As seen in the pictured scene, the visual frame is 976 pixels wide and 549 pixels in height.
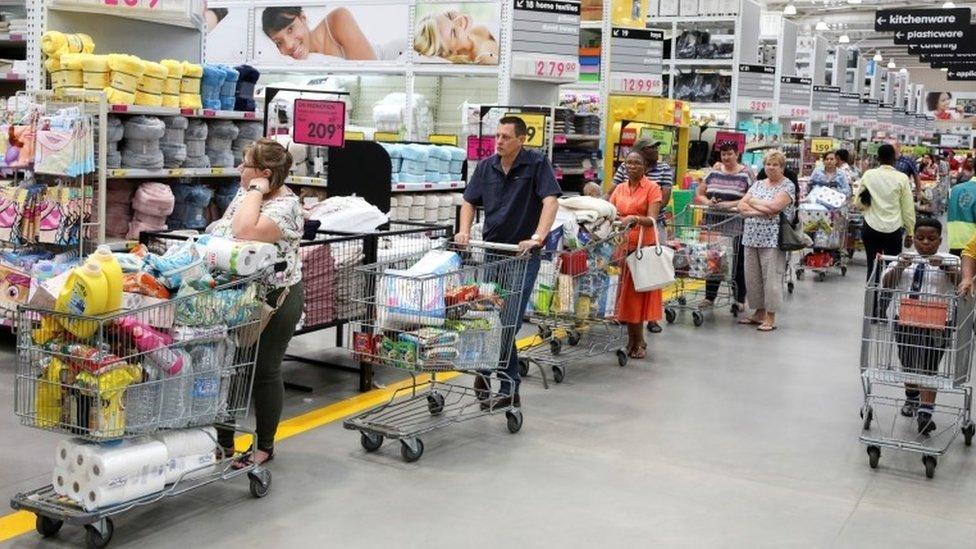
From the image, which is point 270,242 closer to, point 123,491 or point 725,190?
point 123,491

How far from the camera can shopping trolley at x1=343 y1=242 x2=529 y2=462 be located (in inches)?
217

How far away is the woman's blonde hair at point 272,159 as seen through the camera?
4.88 meters

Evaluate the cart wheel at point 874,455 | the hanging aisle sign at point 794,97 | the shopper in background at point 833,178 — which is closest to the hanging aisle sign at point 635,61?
the shopper in background at point 833,178

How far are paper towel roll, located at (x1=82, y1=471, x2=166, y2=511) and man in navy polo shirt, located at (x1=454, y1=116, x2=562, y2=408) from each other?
2.13 metres

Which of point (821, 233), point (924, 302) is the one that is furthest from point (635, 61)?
point (924, 302)

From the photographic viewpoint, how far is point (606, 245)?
7.77m

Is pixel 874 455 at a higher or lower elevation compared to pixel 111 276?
lower

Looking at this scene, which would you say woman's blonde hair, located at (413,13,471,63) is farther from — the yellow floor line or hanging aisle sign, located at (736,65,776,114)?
hanging aisle sign, located at (736,65,776,114)

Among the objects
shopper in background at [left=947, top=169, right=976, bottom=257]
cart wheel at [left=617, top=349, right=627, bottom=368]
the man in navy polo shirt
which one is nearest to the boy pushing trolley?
shopper in background at [left=947, top=169, right=976, bottom=257]

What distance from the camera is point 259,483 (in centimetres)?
480

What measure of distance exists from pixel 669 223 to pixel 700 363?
84.3 inches

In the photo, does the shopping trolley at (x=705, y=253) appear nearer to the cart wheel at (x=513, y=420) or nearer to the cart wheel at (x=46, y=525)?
the cart wheel at (x=513, y=420)

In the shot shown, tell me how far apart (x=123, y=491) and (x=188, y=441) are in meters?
0.35

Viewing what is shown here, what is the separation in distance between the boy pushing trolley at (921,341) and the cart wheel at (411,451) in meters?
2.23
